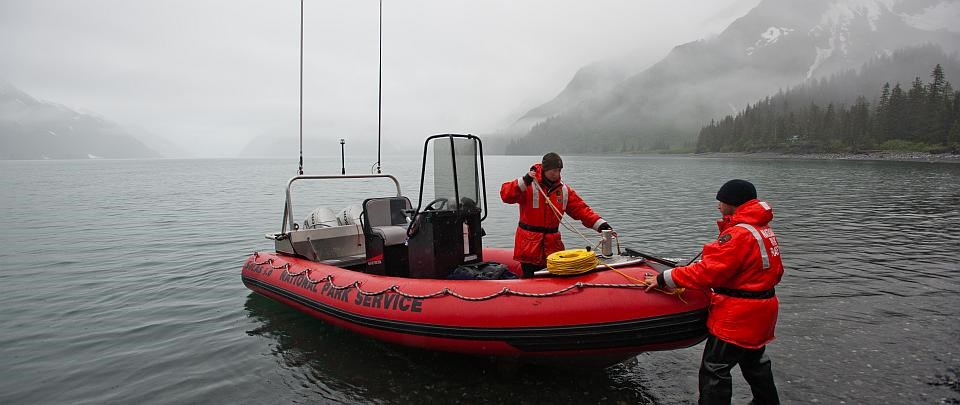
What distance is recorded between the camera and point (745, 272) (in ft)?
10.7

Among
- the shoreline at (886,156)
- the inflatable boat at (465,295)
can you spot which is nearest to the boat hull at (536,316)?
the inflatable boat at (465,295)

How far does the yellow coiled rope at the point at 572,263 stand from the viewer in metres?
4.21

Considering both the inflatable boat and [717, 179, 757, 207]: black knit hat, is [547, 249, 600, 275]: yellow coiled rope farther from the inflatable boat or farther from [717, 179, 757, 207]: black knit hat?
[717, 179, 757, 207]: black knit hat

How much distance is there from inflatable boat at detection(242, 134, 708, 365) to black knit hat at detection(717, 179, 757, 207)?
0.77 metres

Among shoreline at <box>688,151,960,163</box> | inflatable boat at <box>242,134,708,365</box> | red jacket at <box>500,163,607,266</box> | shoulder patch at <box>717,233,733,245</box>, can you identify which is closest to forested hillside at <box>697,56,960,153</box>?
shoreline at <box>688,151,960,163</box>

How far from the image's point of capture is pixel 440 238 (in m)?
5.16

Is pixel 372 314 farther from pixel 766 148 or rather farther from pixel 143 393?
pixel 766 148

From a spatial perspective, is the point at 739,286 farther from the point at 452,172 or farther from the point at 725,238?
the point at 452,172

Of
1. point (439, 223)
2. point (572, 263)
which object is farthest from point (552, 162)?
point (439, 223)

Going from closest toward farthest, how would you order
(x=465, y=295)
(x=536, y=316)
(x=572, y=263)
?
(x=536, y=316) < (x=572, y=263) < (x=465, y=295)

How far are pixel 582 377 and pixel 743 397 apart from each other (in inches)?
51.9

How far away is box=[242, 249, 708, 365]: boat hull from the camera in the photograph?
12.3ft

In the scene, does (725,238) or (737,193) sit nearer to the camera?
(725,238)

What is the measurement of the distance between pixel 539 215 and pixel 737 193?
1994mm
